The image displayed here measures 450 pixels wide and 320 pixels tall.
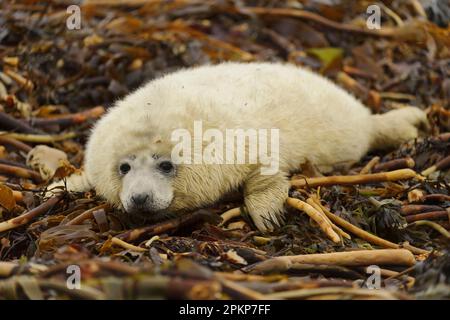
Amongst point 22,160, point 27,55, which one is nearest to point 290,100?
point 22,160

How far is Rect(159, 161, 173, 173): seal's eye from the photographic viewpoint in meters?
4.38

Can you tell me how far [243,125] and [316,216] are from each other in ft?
2.57

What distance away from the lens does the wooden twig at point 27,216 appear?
4344mm

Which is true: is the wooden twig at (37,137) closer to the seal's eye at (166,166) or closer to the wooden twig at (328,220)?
the seal's eye at (166,166)

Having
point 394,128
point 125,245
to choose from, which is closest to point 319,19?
point 394,128

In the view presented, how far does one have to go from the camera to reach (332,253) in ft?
12.6

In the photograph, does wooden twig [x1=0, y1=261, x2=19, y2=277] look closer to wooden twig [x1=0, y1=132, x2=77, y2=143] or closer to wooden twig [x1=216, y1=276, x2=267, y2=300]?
wooden twig [x1=216, y1=276, x2=267, y2=300]

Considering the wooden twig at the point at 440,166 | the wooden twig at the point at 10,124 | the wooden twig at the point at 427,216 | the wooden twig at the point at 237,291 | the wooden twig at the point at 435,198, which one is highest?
the wooden twig at the point at 10,124

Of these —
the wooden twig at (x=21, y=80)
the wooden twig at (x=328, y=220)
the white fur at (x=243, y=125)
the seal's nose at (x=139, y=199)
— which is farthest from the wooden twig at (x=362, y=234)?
the wooden twig at (x=21, y=80)

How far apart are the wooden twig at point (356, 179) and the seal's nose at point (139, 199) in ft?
3.47

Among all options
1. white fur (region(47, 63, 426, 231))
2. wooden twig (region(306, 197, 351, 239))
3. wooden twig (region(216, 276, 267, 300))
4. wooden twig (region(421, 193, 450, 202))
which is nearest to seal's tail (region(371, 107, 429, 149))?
white fur (region(47, 63, 426, 231))

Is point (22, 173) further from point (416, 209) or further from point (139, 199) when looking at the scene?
point (416, 209)

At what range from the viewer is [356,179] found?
189 inches

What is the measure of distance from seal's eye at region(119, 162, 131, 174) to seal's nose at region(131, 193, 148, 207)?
27 centimetres
